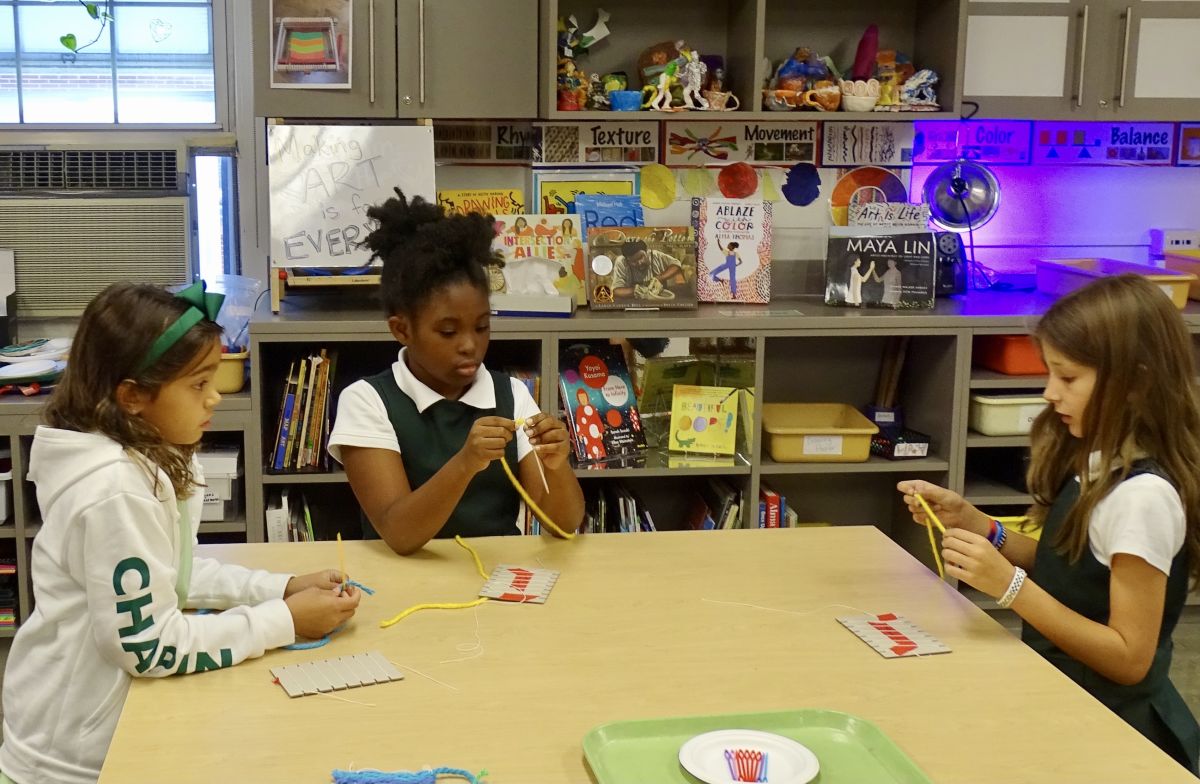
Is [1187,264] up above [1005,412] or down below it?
above

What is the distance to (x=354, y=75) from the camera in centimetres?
308

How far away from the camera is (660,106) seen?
10.7 feet

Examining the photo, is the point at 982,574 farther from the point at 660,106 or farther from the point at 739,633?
the point at 660,106

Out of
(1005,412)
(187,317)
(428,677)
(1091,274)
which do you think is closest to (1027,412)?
(1005,412)

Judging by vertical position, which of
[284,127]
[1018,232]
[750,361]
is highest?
[284,127]

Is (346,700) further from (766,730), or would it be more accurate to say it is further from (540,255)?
(540,255)

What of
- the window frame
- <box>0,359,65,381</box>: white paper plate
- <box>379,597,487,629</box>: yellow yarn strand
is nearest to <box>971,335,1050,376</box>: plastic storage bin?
<box>379,597,487,629</box>: yellow yarn strand

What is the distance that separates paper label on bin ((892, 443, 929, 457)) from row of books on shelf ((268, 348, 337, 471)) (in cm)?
149

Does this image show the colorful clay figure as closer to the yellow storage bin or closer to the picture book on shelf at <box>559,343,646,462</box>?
the picture book on shelf at <box>559,343,646,462</box>

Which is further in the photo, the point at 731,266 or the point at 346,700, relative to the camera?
the point at 731,266

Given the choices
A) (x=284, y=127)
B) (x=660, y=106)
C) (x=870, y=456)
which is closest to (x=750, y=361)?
(x=870, y=456)

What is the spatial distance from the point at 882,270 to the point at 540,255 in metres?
0.92

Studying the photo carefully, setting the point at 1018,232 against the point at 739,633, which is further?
the point at 1018,232

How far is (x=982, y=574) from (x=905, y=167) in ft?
7.39
